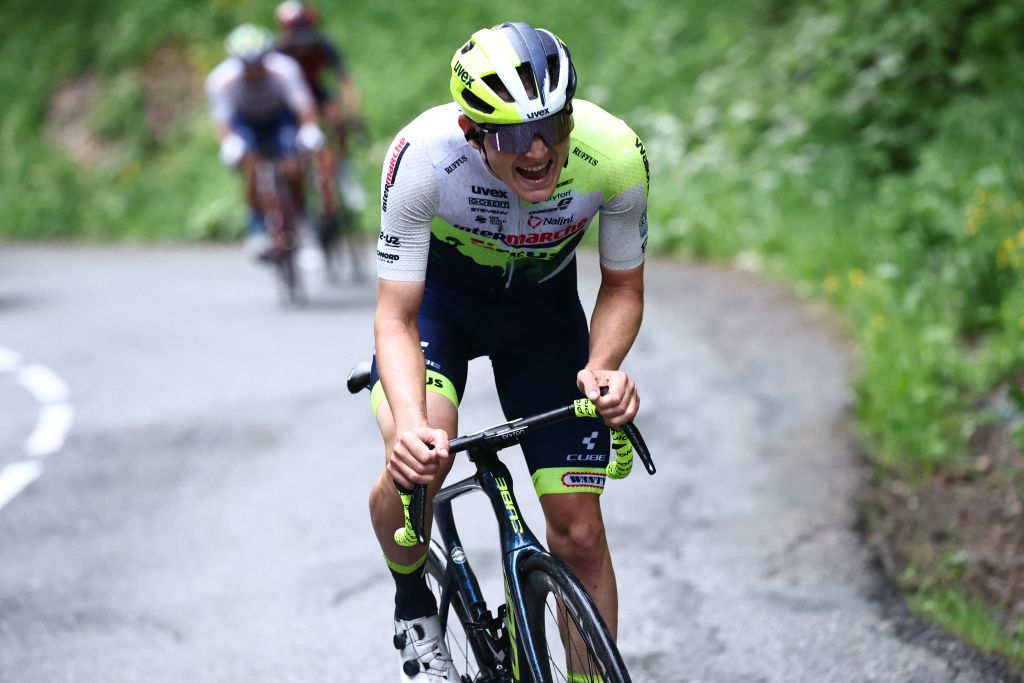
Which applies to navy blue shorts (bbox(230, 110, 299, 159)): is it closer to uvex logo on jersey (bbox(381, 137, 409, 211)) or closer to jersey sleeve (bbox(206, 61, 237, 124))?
jersey sleeve (bbox(206, 61, 237, 124))

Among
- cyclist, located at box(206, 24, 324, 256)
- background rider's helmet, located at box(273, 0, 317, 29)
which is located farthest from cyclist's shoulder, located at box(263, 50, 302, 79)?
background rider's helmet, located at box(273, 0, 317, 29)

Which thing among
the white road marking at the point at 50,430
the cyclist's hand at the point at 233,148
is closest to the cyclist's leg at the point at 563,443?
the white road marking at the point at 50,430

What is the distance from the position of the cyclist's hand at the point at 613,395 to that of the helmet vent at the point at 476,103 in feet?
2.25

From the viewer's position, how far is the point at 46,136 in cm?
2569

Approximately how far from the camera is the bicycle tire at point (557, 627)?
3053mm

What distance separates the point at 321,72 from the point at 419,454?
11073 millimetres

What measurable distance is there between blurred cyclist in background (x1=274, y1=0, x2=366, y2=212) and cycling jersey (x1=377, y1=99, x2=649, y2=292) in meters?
9.68

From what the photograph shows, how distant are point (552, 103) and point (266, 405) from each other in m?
6.01

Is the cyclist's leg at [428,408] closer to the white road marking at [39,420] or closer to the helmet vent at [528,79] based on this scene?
the helmet vent at [528,79]

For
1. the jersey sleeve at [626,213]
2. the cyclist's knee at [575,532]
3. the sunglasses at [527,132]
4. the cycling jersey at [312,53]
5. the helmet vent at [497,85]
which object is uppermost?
the helmet vent at [497,85]

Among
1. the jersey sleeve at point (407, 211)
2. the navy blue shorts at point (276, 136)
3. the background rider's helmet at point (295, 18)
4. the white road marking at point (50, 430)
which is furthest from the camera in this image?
the background rider's helmet at point (295, 18)

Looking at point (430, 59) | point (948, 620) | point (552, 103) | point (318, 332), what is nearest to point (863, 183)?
point (318, 332)

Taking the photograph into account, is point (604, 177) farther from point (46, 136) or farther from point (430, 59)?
point (46, 136)

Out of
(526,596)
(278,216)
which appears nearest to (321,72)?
(278,216)
